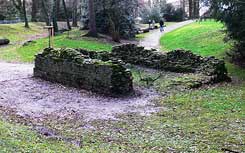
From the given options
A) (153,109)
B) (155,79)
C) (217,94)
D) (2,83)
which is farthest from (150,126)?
(2,83)

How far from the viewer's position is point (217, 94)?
16500 millimetres

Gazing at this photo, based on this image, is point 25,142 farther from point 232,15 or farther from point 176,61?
point 232,15

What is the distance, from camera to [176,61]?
876 inches

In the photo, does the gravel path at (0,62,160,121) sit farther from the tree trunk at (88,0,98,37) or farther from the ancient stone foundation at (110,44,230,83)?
the tree trunk at (88,0,98,37)

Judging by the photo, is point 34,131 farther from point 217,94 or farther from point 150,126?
point 217,94

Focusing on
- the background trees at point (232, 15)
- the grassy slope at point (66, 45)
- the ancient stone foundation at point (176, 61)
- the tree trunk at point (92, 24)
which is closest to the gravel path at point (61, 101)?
the ancient stone foundation at point (176, 61)

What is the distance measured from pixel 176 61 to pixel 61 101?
27.3 feet

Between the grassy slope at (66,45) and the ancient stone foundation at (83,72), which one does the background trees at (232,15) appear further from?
the grassy slope at (66,45)

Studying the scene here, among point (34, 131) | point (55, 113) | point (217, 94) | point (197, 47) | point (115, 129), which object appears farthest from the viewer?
point (197, 47)

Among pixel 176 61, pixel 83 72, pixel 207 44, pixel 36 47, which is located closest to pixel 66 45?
pixel 36 47

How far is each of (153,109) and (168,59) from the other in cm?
824

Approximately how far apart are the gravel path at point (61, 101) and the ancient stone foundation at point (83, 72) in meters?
0.44

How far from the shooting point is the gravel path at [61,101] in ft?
46.7

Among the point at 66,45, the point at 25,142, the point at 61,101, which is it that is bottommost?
the point at 61,101
